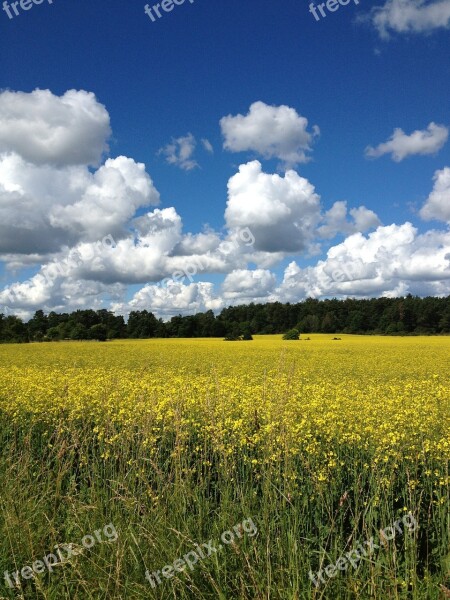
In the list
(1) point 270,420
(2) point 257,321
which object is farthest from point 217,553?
(2) point 257,321

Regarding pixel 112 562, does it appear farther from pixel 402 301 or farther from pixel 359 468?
pixel 402 301

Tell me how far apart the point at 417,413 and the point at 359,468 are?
2.01 metres

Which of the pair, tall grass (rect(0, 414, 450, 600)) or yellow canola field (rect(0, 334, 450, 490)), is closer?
tall grass (rect(0, 414, 450, 600))

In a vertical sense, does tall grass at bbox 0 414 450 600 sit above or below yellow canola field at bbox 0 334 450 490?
below

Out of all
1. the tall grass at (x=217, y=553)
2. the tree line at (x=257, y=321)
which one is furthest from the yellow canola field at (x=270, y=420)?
the tree line at (x=257, y=321)

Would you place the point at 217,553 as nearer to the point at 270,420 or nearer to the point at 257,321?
the point at 270,420

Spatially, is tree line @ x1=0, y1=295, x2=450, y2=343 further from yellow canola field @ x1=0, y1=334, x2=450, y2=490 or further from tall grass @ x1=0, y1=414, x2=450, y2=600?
tall grass @ x1=0, y1=414, x2=450, y2=600

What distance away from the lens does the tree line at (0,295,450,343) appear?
6900cm

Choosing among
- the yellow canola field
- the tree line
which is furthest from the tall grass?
the tree line

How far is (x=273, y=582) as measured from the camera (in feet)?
11.4

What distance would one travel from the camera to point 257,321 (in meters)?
84.8

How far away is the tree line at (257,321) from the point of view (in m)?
69.0

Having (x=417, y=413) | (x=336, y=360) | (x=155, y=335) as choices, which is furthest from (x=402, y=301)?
(x=417, y=413)

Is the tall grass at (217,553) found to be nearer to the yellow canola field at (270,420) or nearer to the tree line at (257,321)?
the yellow canola field at (270,420)
